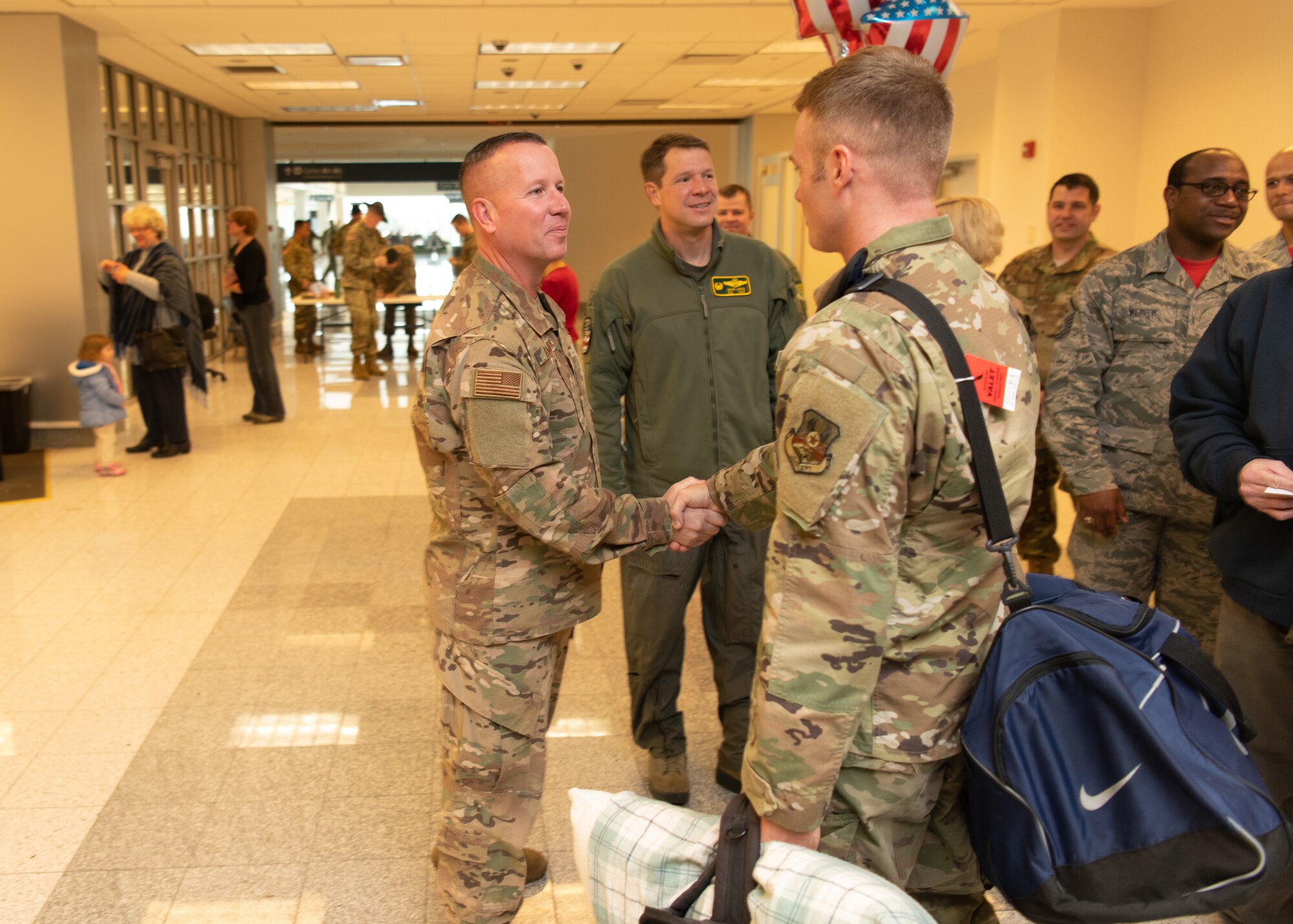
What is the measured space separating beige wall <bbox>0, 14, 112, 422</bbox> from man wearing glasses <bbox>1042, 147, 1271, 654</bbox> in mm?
7463

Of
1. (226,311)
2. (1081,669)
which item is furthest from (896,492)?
(226,311)

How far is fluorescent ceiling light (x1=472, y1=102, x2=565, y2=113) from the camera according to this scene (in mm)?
15250

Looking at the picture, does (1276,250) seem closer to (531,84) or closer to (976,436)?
(976,436)

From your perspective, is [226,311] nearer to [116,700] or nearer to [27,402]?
[27,402]

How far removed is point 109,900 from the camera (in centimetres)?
241

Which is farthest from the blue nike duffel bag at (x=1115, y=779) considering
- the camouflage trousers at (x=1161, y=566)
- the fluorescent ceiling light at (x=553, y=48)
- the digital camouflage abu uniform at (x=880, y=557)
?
the fluorescent ceiling light at (x=553, y=48)

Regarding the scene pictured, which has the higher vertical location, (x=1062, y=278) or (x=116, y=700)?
(x=1062, y=278)

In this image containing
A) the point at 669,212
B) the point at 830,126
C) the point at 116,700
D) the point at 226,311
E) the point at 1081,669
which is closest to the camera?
the point at 1081,669

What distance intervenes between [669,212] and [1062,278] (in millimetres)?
2216

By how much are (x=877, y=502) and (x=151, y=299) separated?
22.8 feet

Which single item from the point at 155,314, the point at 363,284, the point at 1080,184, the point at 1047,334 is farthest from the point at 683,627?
the point at 363,284

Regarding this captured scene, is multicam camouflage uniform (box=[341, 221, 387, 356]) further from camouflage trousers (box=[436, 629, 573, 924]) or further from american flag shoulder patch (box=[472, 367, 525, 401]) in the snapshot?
american flag shoulder patch (box=[472, 367, 525, 401])

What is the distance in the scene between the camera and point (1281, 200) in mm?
3238

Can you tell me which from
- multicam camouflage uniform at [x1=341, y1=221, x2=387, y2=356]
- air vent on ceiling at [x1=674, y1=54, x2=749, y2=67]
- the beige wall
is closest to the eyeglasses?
the beige wall
